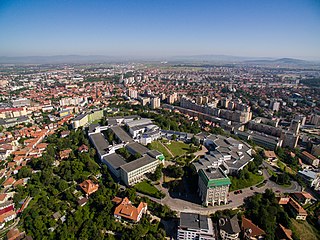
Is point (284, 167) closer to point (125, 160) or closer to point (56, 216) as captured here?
point (125, 160)

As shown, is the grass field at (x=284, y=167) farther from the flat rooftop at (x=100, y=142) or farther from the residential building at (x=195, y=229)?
the flat rooftop at (x=100, y=142)

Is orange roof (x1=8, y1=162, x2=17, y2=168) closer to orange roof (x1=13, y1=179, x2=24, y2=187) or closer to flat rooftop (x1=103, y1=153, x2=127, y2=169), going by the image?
orange roof (x1=13, y1=179, x2=24, y2=187)

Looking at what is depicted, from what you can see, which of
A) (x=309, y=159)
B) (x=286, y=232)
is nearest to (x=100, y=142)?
(x=286, y=232)

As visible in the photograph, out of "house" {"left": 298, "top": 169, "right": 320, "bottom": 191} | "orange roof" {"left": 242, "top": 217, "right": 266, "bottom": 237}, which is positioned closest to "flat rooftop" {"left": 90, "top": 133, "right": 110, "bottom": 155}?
"orange roof" {"left": 242, "top": 217, "right": 266, "bottom": 237}

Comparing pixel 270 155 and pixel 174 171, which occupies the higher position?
pixel 174 171

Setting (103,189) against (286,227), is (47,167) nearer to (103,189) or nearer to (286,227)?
(103,189)

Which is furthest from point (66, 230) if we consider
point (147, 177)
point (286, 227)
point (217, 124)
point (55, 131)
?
point (217, 124)
